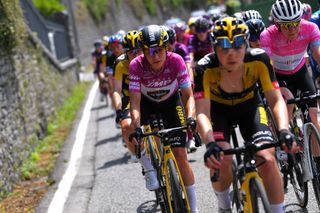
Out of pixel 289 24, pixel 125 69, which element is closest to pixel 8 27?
pixel 125 69

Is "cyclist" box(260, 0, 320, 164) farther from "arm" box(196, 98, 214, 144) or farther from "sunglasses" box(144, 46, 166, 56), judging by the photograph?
"arm" box(196, 98, 214, 144)

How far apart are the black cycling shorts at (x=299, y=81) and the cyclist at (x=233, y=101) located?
1.72 meters

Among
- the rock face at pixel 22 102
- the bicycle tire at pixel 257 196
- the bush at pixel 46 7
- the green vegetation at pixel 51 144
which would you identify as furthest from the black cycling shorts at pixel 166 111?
the bush at pixel 46 7

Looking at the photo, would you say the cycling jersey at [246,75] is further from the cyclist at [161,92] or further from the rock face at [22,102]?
the rock face at [22,102]

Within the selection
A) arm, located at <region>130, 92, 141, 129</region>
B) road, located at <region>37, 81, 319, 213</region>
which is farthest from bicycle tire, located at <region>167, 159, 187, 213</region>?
road, located at <region>37, 81, 319, 213</region>

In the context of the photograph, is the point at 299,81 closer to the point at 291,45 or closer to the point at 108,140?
the point at 291,45

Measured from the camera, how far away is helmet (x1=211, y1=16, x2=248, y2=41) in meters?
4.66

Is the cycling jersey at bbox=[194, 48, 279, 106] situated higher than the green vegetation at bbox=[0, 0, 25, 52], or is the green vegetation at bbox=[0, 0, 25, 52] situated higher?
the green vegetation at bbox=[0, 0, 25, 52]

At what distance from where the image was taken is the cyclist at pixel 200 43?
38.8 ft

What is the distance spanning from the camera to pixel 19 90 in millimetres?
12117

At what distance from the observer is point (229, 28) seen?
4.66 meters

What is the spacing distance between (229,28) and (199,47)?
7395mm

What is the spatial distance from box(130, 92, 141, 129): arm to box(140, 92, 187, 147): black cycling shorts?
1.40 feet

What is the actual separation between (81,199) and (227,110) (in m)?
3.83
